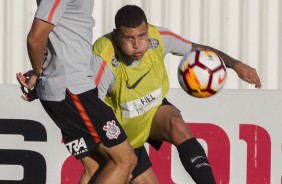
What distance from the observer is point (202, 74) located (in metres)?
6.69

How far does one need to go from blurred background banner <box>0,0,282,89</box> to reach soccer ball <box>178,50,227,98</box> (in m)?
1.63

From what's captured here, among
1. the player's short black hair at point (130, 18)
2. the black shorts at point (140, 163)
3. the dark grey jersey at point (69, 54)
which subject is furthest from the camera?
the black shorts at point (140, 163)

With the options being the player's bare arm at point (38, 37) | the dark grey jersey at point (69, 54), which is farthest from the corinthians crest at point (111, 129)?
the player's bare arm at point (38, 37)

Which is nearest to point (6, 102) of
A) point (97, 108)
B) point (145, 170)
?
point (145, 170)

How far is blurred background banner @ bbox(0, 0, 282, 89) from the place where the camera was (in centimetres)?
836

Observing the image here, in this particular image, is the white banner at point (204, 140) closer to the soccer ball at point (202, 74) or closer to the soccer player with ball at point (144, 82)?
the soccer player with ball at point (144, 82)

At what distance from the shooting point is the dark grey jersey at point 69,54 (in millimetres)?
6207

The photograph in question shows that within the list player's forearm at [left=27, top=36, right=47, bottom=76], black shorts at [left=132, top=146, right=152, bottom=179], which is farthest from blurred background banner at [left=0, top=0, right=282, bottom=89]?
player's forearm at [left=27, top=36, right=47, bottom=76]

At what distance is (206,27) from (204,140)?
34.0 inches

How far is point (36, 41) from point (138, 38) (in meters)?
0.76

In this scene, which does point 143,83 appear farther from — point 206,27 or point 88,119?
point 206,27

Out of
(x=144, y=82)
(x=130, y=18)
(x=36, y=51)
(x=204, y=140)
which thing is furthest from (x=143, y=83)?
(x=204, y=140)

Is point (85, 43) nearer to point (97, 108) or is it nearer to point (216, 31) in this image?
point (97, 108)

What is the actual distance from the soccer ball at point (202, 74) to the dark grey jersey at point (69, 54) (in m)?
0.67
